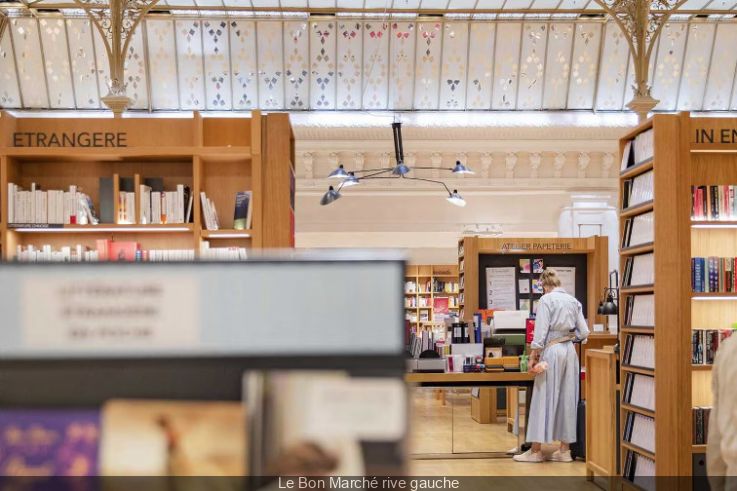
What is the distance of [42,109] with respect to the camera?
1435 centimetres

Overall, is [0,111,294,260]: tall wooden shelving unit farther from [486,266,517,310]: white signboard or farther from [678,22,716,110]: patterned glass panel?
[678,22,716,110]: patterned glass panel

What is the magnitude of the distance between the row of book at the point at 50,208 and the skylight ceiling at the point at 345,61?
763cm

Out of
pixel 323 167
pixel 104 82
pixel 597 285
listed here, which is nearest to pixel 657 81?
pixel 597 285

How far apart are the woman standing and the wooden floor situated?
0.93 ft

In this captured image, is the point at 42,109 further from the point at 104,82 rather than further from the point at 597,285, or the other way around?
the point at 597,285

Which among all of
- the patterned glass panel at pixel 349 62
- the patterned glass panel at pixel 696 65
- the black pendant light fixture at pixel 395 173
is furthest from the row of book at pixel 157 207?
the patterned glass panel at pixel 696 65

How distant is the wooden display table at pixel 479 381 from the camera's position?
29.0ft

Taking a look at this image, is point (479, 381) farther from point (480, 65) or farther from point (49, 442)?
point (49, 442)

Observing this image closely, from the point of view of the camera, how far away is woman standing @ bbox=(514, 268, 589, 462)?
849 cm

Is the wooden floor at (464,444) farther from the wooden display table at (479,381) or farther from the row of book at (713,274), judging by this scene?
the row of book at (713,274)

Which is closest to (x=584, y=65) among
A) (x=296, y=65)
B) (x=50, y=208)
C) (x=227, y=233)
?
(x=296, y=65)

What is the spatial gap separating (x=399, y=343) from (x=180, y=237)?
18.8 ft

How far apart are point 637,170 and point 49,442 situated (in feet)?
19.4

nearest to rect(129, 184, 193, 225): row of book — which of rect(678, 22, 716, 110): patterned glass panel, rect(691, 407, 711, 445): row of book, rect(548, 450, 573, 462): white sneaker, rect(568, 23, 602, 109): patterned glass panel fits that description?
rect(691, 407, 711, 445): row of book
